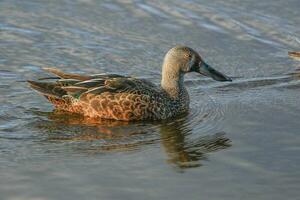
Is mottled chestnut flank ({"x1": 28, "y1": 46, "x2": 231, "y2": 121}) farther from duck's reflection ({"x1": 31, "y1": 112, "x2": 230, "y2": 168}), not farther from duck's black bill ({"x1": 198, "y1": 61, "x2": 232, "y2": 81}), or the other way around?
duck's black bill ({"x1": 198, "y1": 61, "x2": 232, "y2": 81})

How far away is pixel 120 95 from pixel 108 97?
15 cm

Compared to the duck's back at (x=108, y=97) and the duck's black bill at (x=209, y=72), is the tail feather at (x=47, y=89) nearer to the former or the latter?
the duck's back at (x=108, y=97)

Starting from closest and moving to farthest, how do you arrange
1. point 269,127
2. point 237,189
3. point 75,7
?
point 237,189
point 269,127
point 75,7

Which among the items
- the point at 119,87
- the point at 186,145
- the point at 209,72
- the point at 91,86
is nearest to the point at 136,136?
the point at 186,145

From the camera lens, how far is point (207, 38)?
12.9m

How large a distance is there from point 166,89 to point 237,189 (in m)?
3.04

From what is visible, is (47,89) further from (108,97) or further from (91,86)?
(108,97)

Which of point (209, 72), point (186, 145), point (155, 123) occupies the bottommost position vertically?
point (186, 145)

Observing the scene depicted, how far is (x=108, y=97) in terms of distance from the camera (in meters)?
9.40

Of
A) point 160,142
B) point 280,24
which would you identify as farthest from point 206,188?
point 280,24

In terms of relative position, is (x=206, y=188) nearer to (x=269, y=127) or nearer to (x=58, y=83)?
(x=269, y=127)

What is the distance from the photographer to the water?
7.21 m

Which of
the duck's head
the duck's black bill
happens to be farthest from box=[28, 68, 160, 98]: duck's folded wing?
the duck's black bill

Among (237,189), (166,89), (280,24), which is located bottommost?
(237,189)
